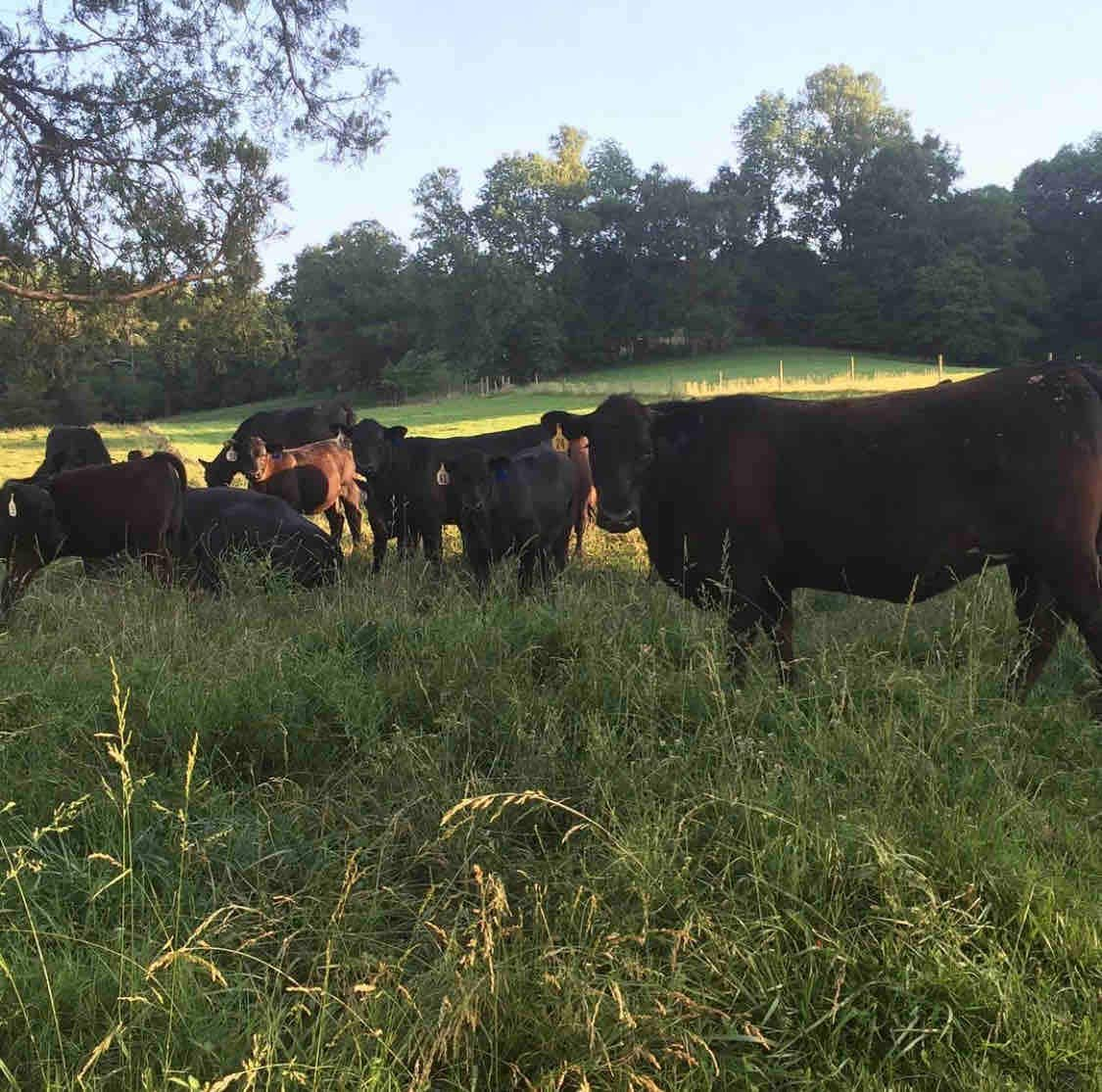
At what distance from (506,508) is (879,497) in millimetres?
4442

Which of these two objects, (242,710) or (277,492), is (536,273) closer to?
(277,492)

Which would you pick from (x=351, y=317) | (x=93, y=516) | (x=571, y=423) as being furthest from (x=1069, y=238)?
(x=93, y=516)

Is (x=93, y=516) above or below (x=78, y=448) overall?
below

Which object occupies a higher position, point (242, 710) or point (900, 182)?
point (900, 182)

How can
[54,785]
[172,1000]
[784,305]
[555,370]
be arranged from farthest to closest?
[784,305] → [555,370] → [54,785] → [172,1000]

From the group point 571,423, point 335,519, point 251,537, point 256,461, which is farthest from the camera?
point 335,519

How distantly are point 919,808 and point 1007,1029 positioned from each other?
0.82 m

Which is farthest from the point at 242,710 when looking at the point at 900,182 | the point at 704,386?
the point at 900,182

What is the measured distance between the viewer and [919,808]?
2838 mm

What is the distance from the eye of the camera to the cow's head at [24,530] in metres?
7.11

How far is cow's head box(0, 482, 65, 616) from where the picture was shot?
7.11 metres

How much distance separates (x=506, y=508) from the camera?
8.36m

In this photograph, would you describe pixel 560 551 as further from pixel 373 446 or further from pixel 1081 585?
pixel 1081 585

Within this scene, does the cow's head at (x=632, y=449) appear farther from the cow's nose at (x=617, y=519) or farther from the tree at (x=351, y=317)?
the tree at (x=351, y=317)
